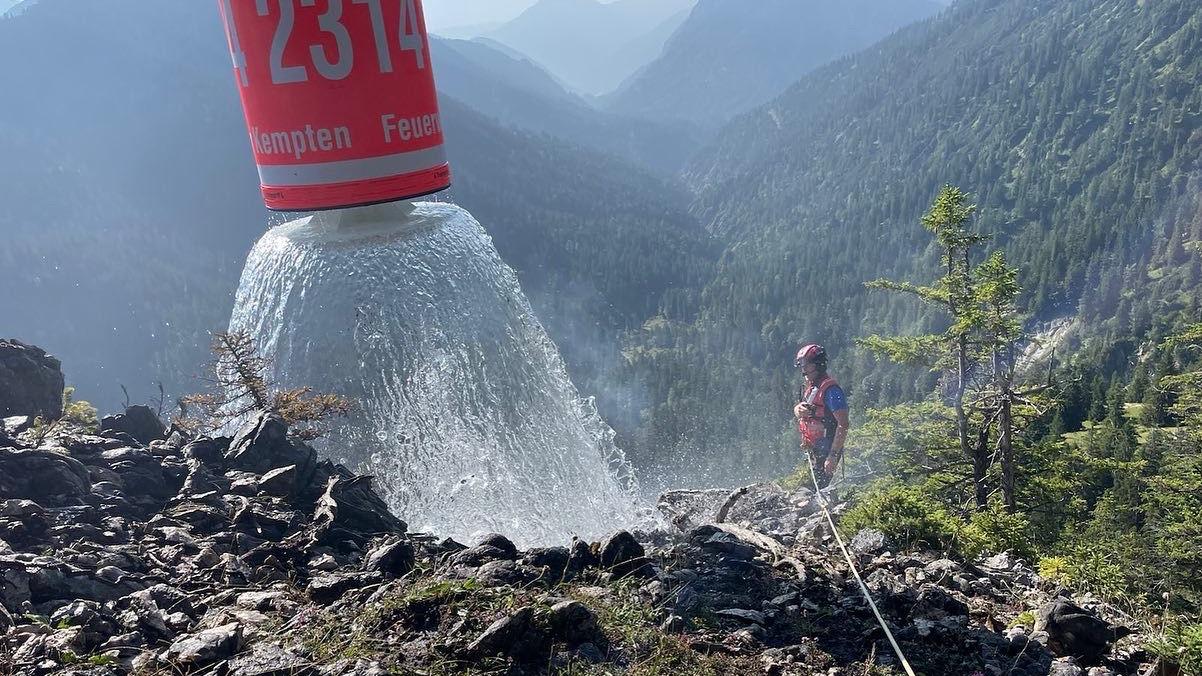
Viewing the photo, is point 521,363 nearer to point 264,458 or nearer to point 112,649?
point 264,458

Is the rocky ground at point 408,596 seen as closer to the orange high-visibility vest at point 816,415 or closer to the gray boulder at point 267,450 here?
the gray boulder at point 267,450

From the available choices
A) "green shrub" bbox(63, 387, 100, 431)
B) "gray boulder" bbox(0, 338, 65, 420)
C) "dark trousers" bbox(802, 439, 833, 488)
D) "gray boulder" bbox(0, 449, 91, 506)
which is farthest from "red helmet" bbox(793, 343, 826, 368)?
"gray boulder" bbox(0, 338, 65, 420)

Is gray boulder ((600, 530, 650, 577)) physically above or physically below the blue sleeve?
above

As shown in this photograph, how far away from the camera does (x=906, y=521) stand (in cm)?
911

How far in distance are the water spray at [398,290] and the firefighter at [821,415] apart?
12.7 ft

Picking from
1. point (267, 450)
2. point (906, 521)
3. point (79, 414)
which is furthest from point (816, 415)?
point (79, 414)

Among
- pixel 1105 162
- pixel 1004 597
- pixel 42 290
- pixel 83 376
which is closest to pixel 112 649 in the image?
pixel 1004 597

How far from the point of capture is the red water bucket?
613 cm

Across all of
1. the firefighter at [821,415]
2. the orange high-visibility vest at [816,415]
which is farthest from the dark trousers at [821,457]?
the orange high-visibility vest at [816,415]

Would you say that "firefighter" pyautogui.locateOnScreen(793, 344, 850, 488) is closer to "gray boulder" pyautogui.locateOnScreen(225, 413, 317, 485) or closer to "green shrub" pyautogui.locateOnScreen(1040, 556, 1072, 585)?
"green shrub" pyautogui.locateOnScreen(1040, 556, 1072, 585)

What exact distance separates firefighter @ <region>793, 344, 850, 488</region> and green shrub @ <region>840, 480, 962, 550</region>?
5152 mm

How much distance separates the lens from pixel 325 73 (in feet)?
20.4

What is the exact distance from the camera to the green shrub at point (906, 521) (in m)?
9.09

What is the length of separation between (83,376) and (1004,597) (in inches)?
7049
